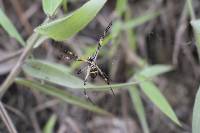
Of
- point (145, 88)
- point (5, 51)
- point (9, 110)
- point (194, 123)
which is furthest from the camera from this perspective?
point (5, 51)

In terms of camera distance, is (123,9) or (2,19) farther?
(123,9)

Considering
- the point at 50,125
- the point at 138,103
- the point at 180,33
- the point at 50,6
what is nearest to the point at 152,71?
the point at 138,103

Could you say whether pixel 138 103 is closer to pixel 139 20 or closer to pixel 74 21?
pixel 139 20

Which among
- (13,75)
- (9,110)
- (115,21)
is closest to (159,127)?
(115,21)

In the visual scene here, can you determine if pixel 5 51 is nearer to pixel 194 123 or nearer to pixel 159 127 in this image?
pixel 159 127

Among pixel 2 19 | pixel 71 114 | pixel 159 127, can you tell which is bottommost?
pixel 159 127

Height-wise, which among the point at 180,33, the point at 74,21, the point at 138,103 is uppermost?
the point at 74,21

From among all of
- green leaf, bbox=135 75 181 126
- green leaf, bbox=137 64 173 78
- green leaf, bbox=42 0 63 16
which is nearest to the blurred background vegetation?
green leaf, bbox=137 64 173 78
